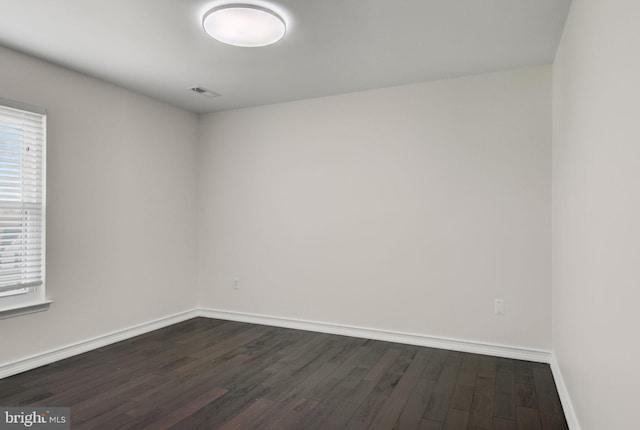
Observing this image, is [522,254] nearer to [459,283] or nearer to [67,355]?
[459,283]

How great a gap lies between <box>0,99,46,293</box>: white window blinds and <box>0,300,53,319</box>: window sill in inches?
5.6

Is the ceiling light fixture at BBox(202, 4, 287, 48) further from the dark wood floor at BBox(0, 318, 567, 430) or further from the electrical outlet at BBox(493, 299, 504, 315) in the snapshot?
the electrical outlet at BBox(493, 299, 504, 315)

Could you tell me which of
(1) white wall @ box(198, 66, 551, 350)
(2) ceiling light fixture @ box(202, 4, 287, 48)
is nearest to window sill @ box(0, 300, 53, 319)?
(1) white wall @ box(198, 66, 551, 350)

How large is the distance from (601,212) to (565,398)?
1442 millimetres

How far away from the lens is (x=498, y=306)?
338 cm

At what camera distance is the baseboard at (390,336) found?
3291mm

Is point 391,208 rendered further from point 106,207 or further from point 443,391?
point 106,207

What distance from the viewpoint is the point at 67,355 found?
3.31 meters

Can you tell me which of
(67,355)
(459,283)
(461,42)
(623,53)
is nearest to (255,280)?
(67,355)

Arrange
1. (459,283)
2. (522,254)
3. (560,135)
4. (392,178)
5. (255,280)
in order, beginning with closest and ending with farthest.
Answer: (560,135)
(522,254)
(459,283)
(392,178)
(255,280)

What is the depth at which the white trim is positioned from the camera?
2134 millimetres

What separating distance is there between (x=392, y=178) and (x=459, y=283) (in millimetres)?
1145

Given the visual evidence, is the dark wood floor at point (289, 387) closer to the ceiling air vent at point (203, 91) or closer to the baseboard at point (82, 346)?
the baseboard at point (82, 346)

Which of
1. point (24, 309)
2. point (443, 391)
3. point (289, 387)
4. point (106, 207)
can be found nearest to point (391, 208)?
point (443, 391)
